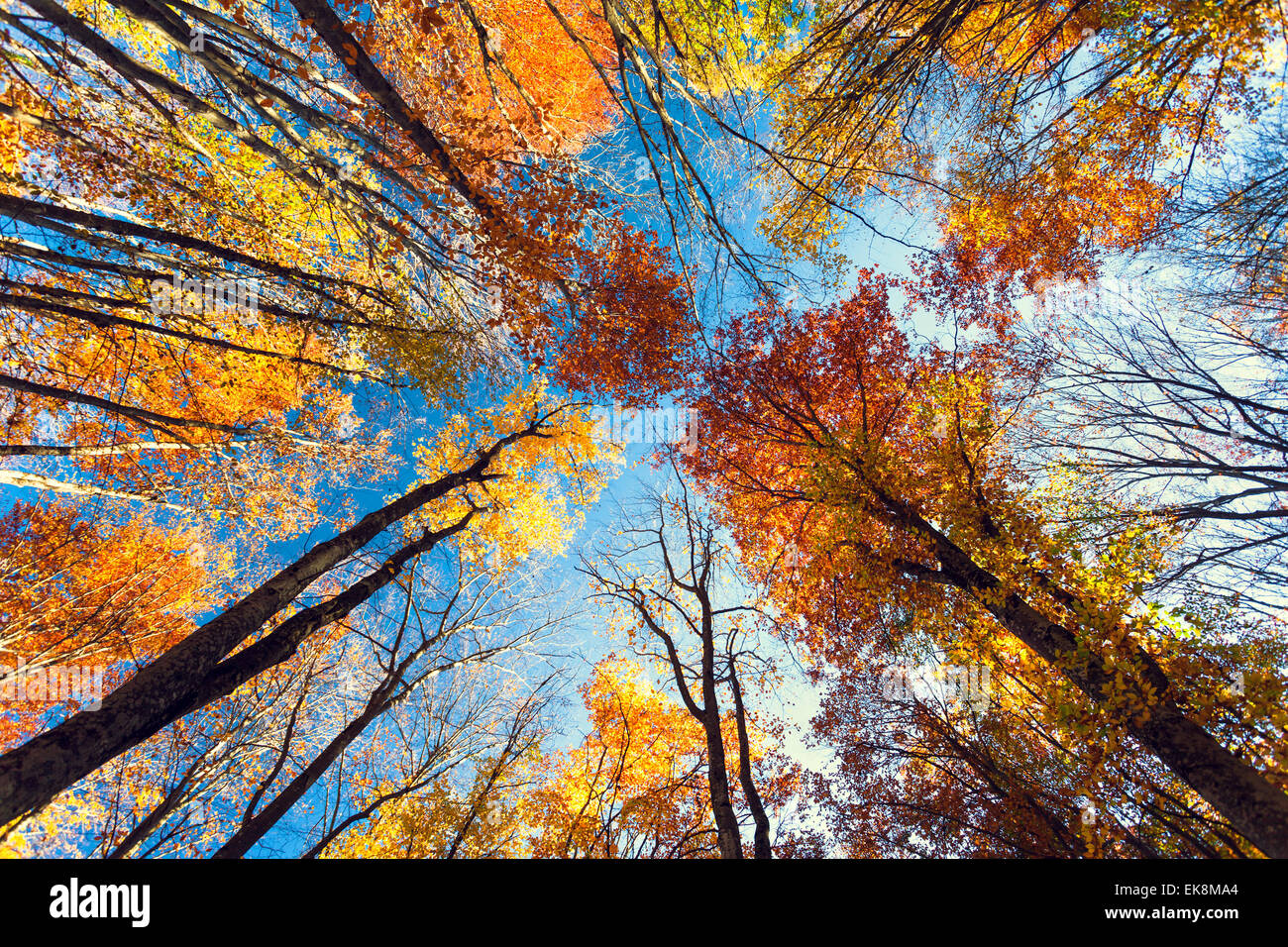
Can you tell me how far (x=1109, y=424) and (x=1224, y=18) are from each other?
668 centimetres

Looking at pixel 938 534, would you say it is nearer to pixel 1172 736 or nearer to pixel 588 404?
pixel 1172 736

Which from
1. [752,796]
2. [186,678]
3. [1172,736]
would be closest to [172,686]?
[186,678]

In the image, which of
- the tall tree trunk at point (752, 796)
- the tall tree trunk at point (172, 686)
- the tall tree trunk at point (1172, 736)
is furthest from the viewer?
the tall tree trunk at point (752, 796)

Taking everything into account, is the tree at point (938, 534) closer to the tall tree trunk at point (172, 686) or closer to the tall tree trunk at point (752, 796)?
the tall tree trunk at point (752, 796)

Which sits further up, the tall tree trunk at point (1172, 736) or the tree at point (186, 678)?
the tree at point (186, 678)

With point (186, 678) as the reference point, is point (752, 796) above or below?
below

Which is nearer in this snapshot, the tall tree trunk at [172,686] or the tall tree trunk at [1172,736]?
the tall tree trunk at [172,686]

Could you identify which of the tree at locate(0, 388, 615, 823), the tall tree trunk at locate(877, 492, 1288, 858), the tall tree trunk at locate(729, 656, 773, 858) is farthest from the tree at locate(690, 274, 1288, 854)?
the tree at locate(0, 388, 615, 823)

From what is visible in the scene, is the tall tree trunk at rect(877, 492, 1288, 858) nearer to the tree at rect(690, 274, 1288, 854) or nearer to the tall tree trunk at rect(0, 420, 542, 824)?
the tree at rect(690, 274, 1288, 854)

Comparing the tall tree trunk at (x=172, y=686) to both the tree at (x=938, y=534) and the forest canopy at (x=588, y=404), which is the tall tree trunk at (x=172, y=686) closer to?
the forest canopy at (x=588, y=404)

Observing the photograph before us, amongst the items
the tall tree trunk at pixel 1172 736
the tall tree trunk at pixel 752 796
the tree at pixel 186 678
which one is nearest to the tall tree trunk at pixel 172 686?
the tree at pixel 186 678

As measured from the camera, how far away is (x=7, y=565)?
28.4 ft

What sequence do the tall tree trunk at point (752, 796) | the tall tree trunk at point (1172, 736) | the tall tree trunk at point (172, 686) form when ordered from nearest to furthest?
the tall tree trunk at point (172, 686) < the tall tree trunk at point (1172, 736) < the tall tree trunk at point (752, 796)
